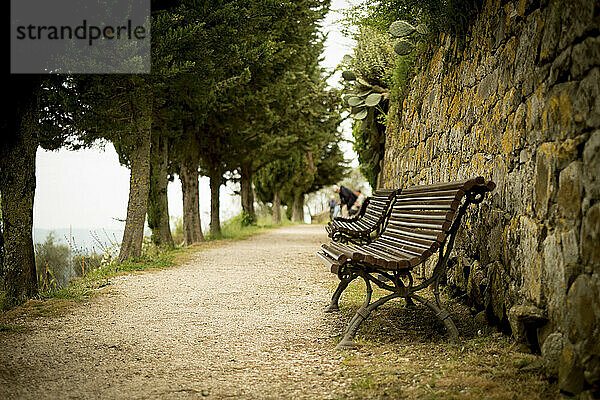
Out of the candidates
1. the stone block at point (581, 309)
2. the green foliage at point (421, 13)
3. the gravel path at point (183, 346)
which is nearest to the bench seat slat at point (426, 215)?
the gravel path at point (183, 346)

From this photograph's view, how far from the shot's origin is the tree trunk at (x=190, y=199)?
47.1 ft

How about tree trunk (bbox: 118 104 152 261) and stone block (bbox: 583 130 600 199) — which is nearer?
stone block (bbox: 583 130 600 199)

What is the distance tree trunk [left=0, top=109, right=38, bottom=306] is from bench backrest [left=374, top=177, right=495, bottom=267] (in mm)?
4021

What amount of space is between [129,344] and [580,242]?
331 centimetres

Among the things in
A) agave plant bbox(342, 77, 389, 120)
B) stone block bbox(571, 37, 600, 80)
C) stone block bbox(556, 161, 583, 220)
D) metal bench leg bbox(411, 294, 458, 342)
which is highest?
agave plant bbox(342, 77, 389, 120)

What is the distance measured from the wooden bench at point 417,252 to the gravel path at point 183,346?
617mm

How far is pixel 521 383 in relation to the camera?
10.1 ft

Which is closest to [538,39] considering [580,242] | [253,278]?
[580,242]

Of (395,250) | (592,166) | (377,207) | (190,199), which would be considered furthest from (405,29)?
(190,199)

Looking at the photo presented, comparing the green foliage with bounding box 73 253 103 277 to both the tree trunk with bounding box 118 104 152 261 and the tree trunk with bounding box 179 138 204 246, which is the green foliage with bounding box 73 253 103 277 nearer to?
the tree trunk with bounding box 118 104 152 261

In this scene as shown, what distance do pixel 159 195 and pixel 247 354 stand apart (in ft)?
28.9

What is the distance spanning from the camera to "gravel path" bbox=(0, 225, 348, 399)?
10.8ft

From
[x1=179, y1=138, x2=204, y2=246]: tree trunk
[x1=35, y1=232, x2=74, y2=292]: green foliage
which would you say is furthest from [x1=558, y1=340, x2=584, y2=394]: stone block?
[x1=179, y1=138, x2=204, y2=246]: tree trunk

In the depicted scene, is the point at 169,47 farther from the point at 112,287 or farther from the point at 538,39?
the point at 538,39
